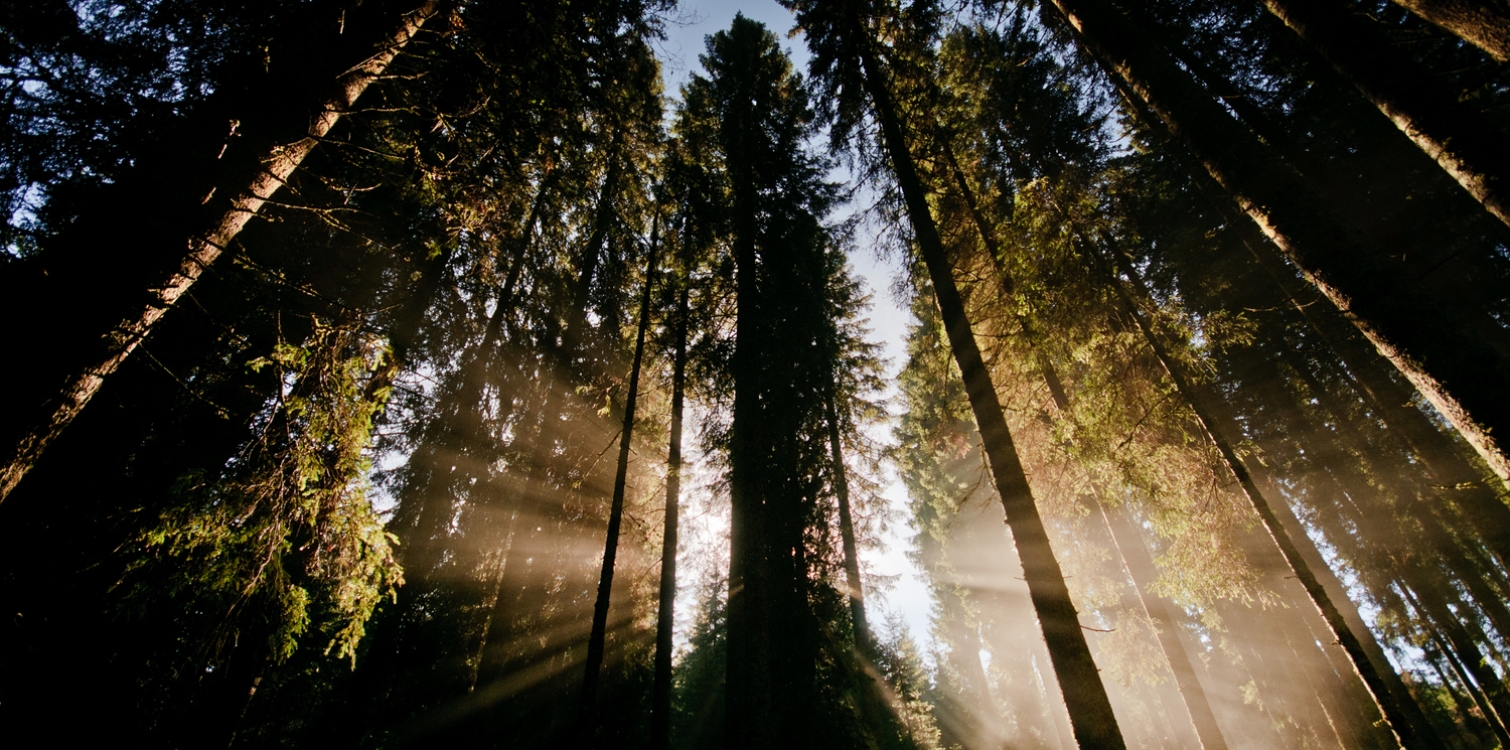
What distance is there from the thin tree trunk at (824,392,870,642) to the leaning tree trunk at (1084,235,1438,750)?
604cm

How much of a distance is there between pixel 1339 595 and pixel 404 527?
19094mm

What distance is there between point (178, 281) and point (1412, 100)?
8.04 m

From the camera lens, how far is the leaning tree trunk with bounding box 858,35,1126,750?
3.67 metres

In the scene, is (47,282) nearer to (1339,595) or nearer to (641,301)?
(641,301)

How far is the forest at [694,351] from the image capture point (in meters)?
2.91

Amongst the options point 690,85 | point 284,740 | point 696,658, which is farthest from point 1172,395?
point 696,658

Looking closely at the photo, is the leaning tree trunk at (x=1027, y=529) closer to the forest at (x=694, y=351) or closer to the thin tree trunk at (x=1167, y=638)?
the forest at (x=694, y=351)

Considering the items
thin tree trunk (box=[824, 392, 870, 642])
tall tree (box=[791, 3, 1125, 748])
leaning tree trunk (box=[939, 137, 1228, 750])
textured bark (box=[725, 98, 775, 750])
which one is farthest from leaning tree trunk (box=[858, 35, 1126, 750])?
thin tree trunk (box=[824, 392, 870, 642])

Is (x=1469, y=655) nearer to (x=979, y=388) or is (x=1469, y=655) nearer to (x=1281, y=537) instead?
(x=1281, y=537)

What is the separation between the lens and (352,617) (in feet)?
12.1

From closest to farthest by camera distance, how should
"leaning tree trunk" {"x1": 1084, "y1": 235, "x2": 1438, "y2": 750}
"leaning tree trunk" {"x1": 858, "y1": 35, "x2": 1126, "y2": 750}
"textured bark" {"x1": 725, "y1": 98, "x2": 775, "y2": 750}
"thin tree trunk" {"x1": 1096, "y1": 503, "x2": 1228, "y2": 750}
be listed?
"leaning tree trunk" {"x1": 858, "y1": 35, "x2": 1126, "y2": 750} < "leaning tree trunk" {"x1": 1084, "y1": 235, "x2": 1438, "y2": 750} < "textured bark" {"x1": 725, "y1": 98, "x2": 775, "y2": 750} < "thin tree trunk" {"x1": 1096, "y1": 503, "x2": 1228, "y2": 750}

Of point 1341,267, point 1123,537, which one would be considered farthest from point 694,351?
point 1123,537

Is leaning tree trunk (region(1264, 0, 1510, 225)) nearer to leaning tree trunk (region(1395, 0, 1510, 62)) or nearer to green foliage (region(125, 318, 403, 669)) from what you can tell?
leaning tree trunk (region(1395, 0, 1510, 62))

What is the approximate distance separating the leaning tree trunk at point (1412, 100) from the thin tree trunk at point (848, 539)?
8590mm
